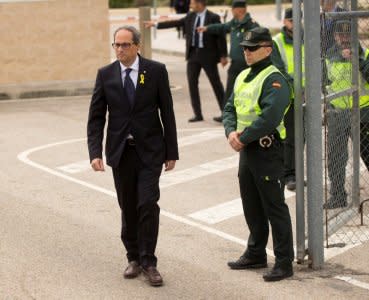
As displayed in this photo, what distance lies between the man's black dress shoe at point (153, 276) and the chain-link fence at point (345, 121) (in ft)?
5.38

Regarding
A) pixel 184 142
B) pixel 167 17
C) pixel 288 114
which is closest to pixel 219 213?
pixel 288 114

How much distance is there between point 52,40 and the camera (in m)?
19.6

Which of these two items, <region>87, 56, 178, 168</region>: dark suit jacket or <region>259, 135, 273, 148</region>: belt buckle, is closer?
<region>259, 135, 273, 148</region>: belt buckle

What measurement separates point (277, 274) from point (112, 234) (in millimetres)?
2098

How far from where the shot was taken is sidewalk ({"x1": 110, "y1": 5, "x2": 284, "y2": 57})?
29.3 metres

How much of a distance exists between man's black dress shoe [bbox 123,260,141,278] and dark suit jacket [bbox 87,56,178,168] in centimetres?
82

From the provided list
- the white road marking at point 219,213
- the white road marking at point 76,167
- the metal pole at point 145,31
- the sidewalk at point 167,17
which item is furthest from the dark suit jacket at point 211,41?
the sidewalk at point 167,17

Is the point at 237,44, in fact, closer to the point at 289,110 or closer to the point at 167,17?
the point at 289,110

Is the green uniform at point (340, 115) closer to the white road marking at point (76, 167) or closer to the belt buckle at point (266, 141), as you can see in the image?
the belt buckle at point (266, 141)

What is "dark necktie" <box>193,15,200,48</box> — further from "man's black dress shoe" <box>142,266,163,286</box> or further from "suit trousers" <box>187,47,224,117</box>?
"man's black dress shoe" <box>142,266,163,286</box>

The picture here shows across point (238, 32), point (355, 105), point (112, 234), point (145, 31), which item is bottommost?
point (112, 234)

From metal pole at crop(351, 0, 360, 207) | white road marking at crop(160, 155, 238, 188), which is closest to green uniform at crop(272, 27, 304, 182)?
white road marking at crop(160, 155, 238, 188)

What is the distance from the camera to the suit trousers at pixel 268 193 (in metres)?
8.24

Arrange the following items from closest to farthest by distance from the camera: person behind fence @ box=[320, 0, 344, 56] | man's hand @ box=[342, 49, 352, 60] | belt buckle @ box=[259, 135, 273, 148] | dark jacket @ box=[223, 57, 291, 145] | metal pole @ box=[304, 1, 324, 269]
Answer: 1. dark jacket @ box=[223, 57, 291, 145]
2. belt buckle @ box=[259, 135, 273, 148]
3. metal pole @ box=[304, 1, 324, 269]
4. person behind fence @ box=[320, 0, 344, 56]
5. man's hand @ box=[342, 49, 352, 60]
